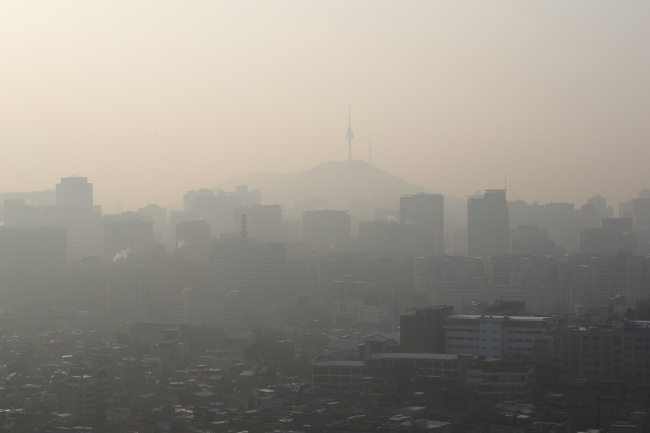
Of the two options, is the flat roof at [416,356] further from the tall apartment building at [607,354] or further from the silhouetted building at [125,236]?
the silhouetted building at [125,236]

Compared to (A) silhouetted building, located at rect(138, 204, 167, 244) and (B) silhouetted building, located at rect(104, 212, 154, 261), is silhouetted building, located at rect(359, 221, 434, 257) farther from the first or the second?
(A) silhouetted building, located at rect(138, 204, 167, 244)

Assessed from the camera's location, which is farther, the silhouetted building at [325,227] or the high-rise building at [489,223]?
the silhouetted building at [325,227]

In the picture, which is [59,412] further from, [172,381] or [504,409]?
[504,409]

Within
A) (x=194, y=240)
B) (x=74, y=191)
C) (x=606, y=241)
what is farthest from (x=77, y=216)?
(x=606, y=241)

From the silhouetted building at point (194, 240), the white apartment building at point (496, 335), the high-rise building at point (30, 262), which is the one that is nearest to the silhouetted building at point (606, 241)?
the silhouetted building at point (194, 240)

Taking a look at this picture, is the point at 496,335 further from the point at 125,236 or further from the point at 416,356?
the point at 125,236

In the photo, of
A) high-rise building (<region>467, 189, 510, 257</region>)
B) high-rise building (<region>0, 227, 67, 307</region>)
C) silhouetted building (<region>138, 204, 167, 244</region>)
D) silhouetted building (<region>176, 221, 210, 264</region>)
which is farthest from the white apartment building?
silhouetted building (<region>138, 204, 167, 244</region>)
